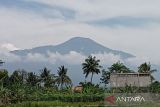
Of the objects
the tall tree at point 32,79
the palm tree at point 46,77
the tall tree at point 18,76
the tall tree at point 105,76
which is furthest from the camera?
the tall tree at point 105,76

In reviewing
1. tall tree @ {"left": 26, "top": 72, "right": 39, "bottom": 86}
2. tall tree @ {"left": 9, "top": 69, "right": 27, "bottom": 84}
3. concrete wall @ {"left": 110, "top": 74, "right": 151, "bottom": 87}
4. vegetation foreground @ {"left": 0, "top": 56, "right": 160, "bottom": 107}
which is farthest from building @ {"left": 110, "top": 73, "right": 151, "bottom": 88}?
tall tree @ {"left": 26, "top": 72, "right": 39, "bottom": 86}

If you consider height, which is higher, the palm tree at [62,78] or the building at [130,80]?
the palm tree at [62,78]

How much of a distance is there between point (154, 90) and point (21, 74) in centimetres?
3429

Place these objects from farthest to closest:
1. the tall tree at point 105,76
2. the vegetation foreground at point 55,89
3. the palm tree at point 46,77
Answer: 1. the tall tree at point 105,76
2. the palm tree at point 46,77
3. the vegetation foreground at point 55,89

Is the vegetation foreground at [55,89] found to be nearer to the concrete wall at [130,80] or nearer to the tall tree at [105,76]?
the tall tree at [105,76]

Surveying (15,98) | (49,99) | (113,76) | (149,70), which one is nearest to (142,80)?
(113,76)

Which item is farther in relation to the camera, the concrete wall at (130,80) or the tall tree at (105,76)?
the tall tree at (105,76)

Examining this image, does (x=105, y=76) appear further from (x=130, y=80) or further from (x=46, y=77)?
(x=130, y=80)

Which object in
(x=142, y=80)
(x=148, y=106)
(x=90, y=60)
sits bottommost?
(x=148, y=106)

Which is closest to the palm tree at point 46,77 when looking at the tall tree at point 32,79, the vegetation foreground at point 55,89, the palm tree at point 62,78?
the vegetation foreground at point 55,89

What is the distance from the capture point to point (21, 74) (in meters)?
105

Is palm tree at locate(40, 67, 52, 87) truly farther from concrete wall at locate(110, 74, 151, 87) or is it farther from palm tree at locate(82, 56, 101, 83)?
concrete wall at locate(110, 74, 151, 87)

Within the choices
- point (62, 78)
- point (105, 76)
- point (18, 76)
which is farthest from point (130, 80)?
point (105, 76)

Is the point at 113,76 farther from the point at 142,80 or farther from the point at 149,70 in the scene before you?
the point at 149,70
